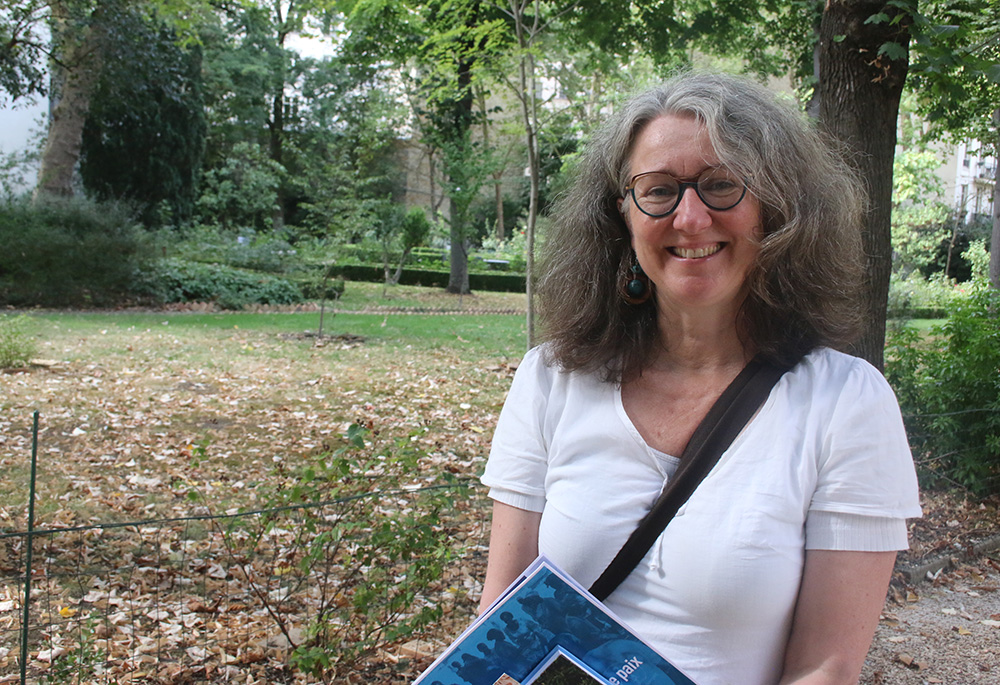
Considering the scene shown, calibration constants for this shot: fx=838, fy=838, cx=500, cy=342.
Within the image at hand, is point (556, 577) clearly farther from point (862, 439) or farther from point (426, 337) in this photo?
point (426, 337)

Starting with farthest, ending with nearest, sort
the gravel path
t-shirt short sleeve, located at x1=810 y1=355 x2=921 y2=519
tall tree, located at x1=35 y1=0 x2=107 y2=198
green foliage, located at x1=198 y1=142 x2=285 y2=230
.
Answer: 1. green foliage, located at x1=198 y1=142 x2=285 y2=230
2. tall tree, located at x1=35 y1=0 x2=107 y2=198
3. the gravel path
4. t-shirt short sleeve, located at x1=810 y1=355 x2=921 y2=519

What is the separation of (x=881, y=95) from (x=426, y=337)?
991cm

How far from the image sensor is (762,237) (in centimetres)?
159

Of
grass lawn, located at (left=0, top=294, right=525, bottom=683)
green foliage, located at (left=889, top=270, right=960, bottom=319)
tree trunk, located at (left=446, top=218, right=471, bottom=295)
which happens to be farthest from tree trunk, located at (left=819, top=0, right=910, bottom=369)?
tree trunk, located at (left=446, top=218, right=471, bottom=295)

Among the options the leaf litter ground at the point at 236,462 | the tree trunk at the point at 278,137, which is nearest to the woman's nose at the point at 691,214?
the leaf litter ground at the point at 236,462

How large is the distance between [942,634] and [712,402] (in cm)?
332

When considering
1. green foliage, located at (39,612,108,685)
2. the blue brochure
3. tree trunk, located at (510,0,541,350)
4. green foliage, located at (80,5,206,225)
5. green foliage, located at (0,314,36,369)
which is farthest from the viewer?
green foliage, located at (80,5,206,225)

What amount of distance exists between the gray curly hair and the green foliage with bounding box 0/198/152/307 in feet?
51.1

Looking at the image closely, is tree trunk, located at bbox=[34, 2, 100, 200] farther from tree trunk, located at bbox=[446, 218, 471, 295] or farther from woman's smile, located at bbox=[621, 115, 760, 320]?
woman's smile, located at bbox=[621, 115, 760, 320]

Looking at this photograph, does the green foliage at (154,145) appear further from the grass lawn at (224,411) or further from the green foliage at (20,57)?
the grass lawn at (224,411)

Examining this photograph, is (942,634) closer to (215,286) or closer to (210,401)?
(210,401)

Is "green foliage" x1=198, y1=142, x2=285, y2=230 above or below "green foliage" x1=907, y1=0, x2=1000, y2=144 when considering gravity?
above

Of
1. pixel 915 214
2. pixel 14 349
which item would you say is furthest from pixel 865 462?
pixel 915 214

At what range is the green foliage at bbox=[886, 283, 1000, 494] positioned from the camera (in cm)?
549
